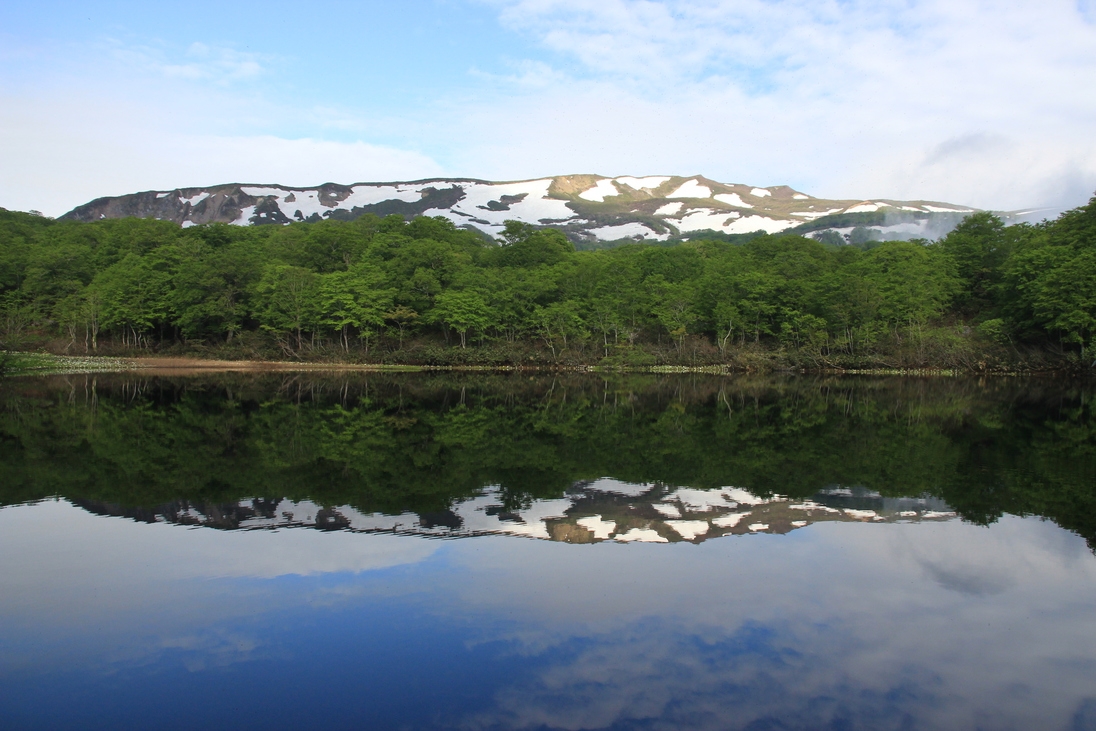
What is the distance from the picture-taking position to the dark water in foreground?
14.8ft

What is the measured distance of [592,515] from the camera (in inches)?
345

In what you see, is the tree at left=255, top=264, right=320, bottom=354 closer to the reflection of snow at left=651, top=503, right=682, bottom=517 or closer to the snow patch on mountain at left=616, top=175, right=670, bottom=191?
the reflection of snow at left=651, top=503, right=682, bottom=517

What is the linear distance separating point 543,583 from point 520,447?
719cm

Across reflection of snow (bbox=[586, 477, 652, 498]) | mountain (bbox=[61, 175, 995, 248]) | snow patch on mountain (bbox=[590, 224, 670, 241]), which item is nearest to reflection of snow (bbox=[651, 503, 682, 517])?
reflection of snow (bbox=[586, 477, 652, 498])

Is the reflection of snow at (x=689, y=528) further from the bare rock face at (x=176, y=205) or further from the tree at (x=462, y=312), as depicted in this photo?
the bare rock face at (x=176, y=205)

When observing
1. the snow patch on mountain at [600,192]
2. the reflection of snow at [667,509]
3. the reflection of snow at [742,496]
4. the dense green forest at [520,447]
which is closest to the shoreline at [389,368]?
the dense green forest at [520,447]

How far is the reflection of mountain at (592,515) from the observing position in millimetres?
8109

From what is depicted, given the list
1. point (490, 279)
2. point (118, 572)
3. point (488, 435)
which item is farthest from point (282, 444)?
point (490, 279)

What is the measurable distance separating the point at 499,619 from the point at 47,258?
61671 mm

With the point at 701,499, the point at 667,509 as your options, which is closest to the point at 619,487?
the point at 701,499

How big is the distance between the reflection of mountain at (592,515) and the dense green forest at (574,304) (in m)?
35.9

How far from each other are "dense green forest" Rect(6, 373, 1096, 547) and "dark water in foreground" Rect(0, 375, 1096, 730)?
11cm

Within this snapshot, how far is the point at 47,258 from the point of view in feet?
178

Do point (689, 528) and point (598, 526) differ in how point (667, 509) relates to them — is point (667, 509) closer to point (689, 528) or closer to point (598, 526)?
point (689, 528)
